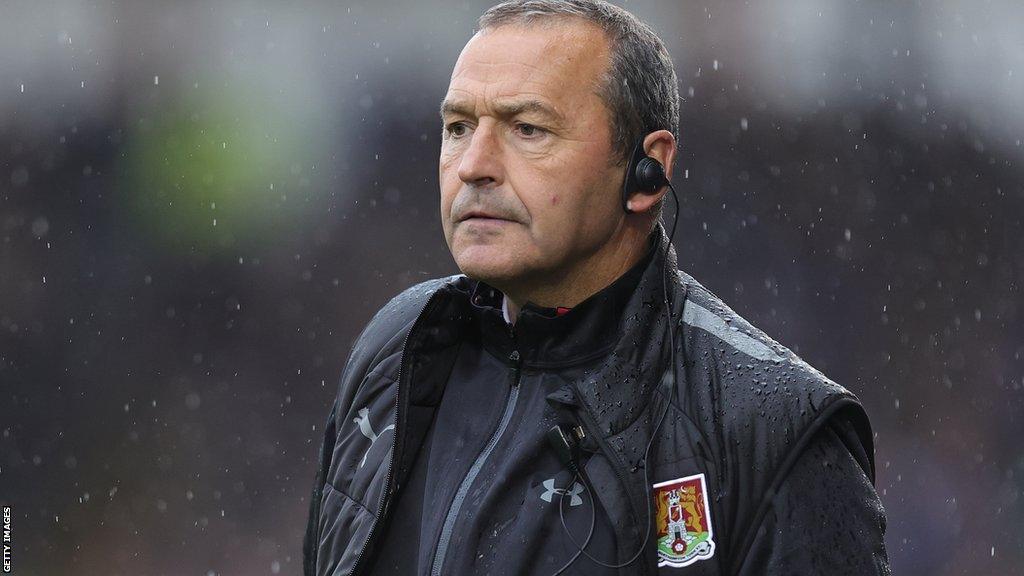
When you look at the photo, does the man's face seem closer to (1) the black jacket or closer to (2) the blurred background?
(1) the black jacket

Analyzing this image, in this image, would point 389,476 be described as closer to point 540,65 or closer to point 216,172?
point 540,65

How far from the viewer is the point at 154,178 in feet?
25.4

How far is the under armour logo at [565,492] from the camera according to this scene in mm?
1829

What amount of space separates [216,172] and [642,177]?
6137mm

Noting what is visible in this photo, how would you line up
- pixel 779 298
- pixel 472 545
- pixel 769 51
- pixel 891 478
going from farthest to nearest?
1. pixel 769 51
2. pixel 779 298
3. pixel 891 478
4. pixel 472 545

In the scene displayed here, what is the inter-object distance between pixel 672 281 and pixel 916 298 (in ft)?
20.5

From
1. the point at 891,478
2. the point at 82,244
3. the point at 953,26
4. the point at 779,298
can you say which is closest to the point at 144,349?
the point at 82,244

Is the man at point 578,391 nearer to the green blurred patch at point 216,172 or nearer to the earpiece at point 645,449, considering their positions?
the earpiece at point 645,449

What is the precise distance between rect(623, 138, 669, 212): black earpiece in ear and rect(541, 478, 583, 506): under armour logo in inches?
18.0

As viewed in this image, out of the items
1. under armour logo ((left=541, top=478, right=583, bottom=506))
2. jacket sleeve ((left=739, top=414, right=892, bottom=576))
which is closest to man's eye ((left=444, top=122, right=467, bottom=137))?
under armour logo ((left=541, top=478, right=583, bottom=506))

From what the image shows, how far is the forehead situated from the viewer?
6.46ft

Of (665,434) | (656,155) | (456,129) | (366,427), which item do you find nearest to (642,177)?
(656,155)

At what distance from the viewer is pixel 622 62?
6.66ft

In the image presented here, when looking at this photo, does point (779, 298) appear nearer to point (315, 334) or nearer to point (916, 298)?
point (916, 298)
